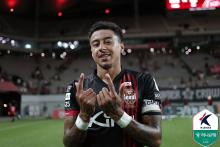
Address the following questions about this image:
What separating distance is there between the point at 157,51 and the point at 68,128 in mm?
42029

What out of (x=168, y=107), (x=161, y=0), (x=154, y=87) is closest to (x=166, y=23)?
(x=161, y=0)

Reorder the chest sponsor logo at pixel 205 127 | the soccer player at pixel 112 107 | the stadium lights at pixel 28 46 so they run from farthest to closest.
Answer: the stadium lights at pixel 28 46
the chest sponsor logo at pixel 205 127
the soccer player at pixel 112 107

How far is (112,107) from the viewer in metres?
2.60

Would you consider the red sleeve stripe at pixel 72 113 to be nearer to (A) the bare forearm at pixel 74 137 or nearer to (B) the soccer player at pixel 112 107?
(B) the soccer player at pixel 112 107

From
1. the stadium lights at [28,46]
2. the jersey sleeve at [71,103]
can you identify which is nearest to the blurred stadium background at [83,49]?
the stadium lights at [28,46]

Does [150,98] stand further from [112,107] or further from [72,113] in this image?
[72,113]

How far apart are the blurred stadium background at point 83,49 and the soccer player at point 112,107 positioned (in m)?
35.1

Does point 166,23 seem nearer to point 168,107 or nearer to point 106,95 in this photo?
point 168,107

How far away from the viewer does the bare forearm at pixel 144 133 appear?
2.69m

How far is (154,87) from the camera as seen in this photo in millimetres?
3021

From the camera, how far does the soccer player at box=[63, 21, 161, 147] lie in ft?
8.78

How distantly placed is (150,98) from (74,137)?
0.66 meters

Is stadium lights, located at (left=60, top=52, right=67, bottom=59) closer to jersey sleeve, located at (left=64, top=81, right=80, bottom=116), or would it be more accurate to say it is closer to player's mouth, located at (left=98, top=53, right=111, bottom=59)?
jersey sleeve, located at (left=64, top=81, right=80, bottom=116)

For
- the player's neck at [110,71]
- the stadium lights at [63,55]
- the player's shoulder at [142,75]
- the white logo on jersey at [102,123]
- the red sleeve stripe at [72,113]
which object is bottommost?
the white logo on jersey at [102,123]
